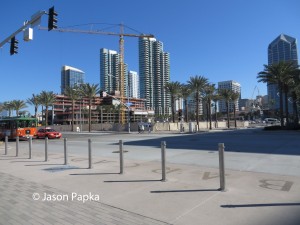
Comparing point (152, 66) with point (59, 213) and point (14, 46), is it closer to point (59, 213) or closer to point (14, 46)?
point (14, 46)

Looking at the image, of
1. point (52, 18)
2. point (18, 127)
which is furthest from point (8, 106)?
point (52, 18)

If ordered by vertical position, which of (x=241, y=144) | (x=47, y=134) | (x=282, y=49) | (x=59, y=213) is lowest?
(x=59, y=213)

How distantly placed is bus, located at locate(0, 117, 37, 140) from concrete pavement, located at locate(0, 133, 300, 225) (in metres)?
29.4

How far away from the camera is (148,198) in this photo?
667 cm

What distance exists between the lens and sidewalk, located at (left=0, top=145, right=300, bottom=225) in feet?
17.7

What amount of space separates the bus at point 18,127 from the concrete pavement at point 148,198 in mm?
29372

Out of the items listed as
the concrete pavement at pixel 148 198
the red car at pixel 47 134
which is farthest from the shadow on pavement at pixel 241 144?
the red car at pixel 47 134

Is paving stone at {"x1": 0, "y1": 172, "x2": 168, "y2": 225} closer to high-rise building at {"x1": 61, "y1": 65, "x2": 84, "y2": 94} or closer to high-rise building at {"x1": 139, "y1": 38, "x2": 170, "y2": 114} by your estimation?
high-rise building at {"x1": 139, "y1": 38, "x2": 170, "y2": 114}

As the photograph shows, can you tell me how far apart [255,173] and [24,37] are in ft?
48.1

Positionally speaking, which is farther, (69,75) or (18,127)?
(69,75)

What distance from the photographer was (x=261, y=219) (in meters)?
5.13

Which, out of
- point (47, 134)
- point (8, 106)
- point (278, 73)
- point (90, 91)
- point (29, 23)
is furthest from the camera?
point (8, 106)

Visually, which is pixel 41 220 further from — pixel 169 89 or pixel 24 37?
pixel 169 89

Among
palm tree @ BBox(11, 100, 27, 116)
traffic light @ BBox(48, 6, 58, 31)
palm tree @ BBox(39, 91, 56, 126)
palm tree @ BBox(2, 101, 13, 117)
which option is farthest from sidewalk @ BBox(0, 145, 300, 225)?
palm tree @ BBox(2, 101, 13, 117)
